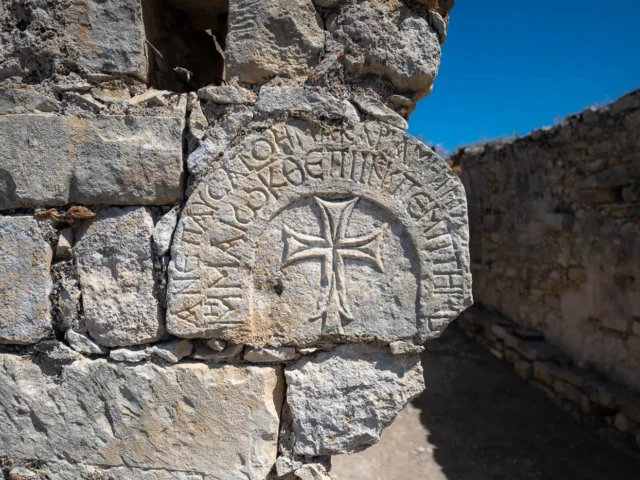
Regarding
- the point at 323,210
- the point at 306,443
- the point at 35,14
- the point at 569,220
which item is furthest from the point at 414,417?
the point at 35,14

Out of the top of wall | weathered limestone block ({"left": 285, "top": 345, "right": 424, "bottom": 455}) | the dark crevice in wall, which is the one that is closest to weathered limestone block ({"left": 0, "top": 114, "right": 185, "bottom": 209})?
the dark crevice in wall

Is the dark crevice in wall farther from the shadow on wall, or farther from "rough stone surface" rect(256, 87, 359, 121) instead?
the shadow on wall

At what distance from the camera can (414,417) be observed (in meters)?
4.89

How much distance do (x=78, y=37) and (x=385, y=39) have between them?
43.2 inches

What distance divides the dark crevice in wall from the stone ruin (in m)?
0.21

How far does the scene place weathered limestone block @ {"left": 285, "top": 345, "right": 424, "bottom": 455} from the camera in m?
1.71

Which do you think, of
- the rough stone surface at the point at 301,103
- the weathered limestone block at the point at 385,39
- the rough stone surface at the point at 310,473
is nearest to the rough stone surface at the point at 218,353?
the rough stone surface at the point at 310,473

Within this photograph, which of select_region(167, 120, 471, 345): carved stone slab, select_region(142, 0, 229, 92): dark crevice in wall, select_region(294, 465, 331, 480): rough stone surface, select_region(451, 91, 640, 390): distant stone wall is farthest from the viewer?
select_region(451, 91, 640, 390): distant stone wall

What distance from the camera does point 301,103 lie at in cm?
165

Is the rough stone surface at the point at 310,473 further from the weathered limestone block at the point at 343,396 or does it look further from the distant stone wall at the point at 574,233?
the distant stone wall at the point at 574,233

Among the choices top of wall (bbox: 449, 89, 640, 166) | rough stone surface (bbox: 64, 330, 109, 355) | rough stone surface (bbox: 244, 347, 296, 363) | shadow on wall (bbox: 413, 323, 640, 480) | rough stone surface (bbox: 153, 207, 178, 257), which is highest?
top of wall (bbox: 449, 89, 640, 166)

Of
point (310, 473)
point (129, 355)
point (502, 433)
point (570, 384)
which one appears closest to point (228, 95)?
point (129, 355)

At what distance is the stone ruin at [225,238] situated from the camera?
65.1 inches

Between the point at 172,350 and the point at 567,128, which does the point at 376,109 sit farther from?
the point at 567,128
